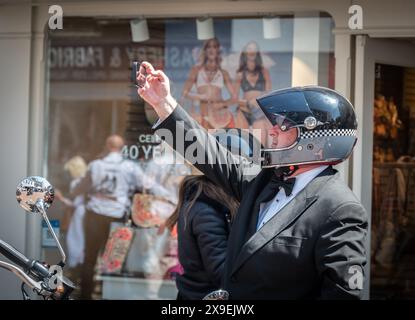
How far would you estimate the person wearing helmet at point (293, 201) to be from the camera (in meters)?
2.55

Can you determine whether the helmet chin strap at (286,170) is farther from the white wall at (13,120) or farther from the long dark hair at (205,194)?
the white wall at (13,120)

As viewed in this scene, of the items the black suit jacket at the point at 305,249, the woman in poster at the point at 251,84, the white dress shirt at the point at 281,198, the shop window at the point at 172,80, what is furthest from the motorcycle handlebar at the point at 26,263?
the woman in poster at the point at 251,84

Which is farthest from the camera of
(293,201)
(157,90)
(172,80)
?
(172,80)

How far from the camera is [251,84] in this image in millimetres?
6168

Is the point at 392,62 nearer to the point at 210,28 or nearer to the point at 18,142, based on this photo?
the point at 210,28

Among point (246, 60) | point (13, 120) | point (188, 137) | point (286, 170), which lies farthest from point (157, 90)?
point (246, 60)

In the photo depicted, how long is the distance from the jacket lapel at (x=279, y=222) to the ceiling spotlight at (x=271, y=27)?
10.4 feet

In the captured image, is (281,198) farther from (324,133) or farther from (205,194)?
(205,194)

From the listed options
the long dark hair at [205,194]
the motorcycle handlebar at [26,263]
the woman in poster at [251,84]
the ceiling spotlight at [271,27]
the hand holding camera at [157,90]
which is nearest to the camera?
the motorcycle handlebar at [26,263]

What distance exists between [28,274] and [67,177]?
4.44 metres

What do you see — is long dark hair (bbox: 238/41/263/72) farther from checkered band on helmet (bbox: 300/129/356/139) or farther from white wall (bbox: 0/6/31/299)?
checkered band on helmet (bbox: 300/129/356/139)

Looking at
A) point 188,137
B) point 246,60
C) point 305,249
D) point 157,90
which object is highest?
point 246,60

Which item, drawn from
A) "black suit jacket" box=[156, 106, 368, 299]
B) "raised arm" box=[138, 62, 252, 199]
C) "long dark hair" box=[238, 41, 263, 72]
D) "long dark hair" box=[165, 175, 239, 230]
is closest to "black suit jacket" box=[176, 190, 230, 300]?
"long dark hair" box=[165, 175, 239, 230]

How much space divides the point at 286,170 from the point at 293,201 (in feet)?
0.62
